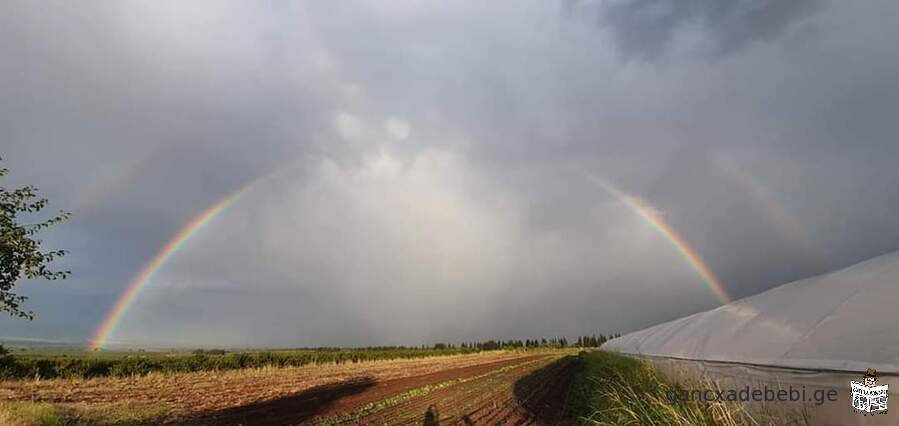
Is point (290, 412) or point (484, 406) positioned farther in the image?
point (484, 406)

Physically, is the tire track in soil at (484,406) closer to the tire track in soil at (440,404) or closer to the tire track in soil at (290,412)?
the tire track in soil at (440,404)

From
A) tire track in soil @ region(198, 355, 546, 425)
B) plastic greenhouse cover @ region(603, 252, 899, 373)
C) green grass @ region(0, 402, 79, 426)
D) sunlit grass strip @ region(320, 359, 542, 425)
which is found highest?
plastic greenhouse cover @ region(603, 252, 899, 373)

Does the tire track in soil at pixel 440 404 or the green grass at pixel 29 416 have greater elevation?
the green grass at pixel 29 416

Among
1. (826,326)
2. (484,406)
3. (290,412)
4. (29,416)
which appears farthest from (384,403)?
(826,326)

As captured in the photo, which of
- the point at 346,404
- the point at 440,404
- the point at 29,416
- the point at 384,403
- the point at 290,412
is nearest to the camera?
the point at 29,416

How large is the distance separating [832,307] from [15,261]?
1498 centimetres

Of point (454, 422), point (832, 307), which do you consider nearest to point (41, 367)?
point (454, 422)

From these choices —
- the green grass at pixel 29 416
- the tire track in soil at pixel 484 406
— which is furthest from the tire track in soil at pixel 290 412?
the green grass at pixel 29 416

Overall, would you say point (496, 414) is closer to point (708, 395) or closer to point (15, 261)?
point (708, 395)

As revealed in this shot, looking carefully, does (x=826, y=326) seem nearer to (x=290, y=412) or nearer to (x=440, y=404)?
(x=440, y=404)

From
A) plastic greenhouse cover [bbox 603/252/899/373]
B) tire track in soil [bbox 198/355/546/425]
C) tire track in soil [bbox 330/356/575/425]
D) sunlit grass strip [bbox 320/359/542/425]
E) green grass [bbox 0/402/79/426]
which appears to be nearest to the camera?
plastic greenhouse cover [bbox 603/252/899/373]

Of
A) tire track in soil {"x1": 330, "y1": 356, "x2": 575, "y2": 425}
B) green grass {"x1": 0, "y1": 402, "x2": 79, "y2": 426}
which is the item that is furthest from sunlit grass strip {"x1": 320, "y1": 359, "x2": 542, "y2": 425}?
green grass {"x1": 0, "y1": 402, "x2": 79, "y2": 426}

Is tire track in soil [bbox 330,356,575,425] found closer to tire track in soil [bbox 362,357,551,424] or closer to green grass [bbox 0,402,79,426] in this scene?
tire track in soil [bbox 362,357,551,424]

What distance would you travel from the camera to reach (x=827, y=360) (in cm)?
621
